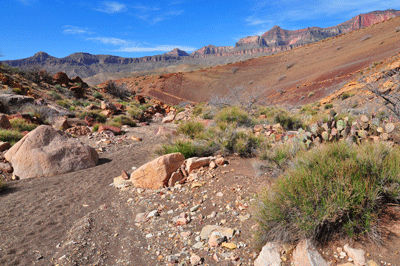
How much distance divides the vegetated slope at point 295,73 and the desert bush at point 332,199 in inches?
746

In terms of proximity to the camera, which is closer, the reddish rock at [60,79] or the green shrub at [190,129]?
the green shrub at [190,129]

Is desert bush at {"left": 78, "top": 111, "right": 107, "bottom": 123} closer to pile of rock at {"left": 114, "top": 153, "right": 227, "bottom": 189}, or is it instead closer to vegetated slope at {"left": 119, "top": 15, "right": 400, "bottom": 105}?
pile of rock at {"left": 114, "top": 153, "right": 227, "bottom": 189}

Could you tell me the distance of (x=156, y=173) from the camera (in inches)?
173

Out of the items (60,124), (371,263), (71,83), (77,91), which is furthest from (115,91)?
(371,263)

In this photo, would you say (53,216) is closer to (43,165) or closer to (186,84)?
(43,165)

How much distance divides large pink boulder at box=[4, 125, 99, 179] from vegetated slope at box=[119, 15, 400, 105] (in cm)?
1744

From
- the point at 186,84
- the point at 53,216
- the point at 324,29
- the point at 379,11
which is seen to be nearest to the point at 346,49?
the point at 186,84

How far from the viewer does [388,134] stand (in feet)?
12.5

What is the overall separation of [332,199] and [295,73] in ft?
122

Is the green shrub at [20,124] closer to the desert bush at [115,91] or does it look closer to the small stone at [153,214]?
the small stone at [153,214]

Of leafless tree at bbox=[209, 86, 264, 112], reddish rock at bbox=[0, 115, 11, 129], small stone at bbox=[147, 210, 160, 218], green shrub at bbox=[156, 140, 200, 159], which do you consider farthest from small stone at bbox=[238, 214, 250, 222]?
reddish rock at bbox=[0, 115, 11, 129]

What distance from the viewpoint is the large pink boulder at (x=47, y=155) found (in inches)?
222

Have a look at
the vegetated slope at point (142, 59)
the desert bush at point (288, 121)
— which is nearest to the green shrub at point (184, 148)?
the desert bush at point (288, 121)

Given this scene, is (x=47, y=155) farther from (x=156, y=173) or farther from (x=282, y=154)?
(x=282, y=154)
